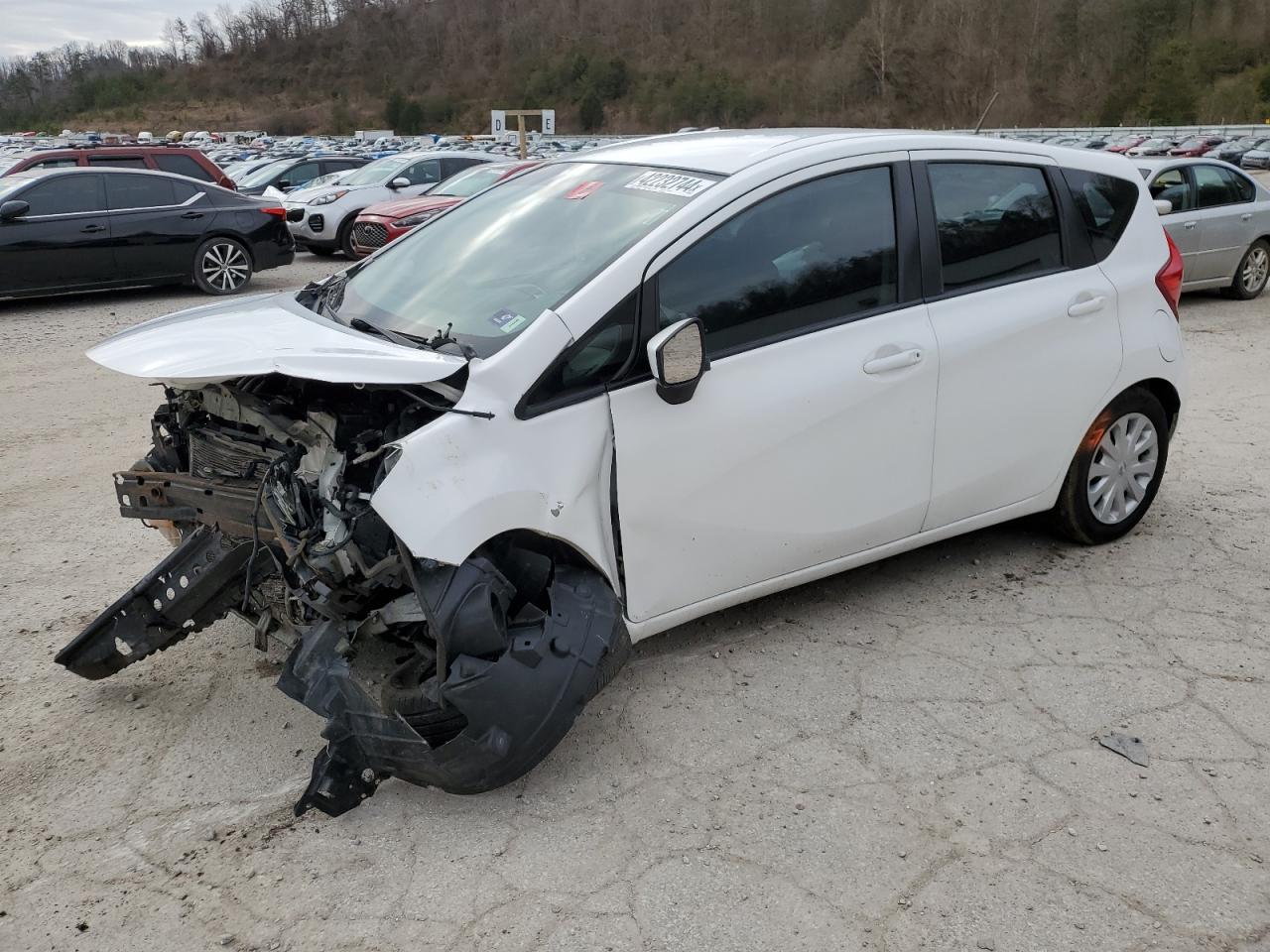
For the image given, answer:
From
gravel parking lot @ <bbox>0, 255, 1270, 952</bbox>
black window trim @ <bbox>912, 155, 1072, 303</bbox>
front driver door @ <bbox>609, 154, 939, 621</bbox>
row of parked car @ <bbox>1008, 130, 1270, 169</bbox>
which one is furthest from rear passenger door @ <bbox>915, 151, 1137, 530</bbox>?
row of parked car @ <bbox>1008, 130, 1270, 169</bbox>

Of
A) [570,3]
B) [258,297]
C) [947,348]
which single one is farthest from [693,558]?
[570,3]

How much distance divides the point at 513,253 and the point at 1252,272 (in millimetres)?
10646

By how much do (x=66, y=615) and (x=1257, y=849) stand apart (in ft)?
13.6

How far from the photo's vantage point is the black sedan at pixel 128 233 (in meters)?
11.1

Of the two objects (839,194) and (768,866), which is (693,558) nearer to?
(768,866)

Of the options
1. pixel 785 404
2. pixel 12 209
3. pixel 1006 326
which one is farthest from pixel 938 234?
pixel 12 209

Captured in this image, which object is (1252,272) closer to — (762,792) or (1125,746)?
(1125,746)

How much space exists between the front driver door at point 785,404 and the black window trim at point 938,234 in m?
0.07

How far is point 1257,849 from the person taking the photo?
281 centimetres

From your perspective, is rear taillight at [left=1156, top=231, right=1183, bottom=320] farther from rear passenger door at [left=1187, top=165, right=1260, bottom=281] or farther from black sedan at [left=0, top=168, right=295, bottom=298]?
black sedan at [left=0, top=168, right=295, bottom=298]

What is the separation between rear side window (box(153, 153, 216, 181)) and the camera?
12852 millimetres

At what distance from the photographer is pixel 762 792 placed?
10.0 ft

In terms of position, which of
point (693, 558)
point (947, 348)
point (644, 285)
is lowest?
point (693, 558)

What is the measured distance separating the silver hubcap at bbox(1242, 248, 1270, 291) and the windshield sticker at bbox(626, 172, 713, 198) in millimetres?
10050
